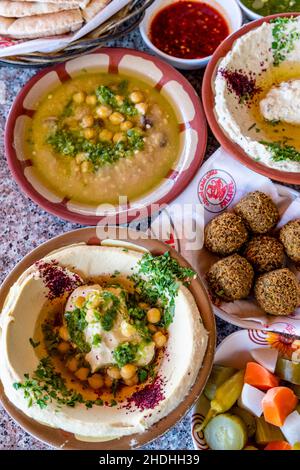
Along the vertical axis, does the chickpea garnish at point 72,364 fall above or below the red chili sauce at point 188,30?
below

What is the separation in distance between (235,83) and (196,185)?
1.27 ft

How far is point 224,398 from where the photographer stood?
1.84 m

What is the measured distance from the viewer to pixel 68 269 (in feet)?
5.79

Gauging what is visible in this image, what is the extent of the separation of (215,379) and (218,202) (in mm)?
625

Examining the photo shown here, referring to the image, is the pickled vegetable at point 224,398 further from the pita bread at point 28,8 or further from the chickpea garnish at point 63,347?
the pita bread at point 28,8

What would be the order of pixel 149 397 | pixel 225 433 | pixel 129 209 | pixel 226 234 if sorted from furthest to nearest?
pixel 129 209, pixel 226 234, pixel 225 433, pixel 149 397

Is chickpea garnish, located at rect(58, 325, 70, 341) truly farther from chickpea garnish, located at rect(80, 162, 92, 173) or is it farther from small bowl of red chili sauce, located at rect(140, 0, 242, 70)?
small bowl of red chili sauce, located at rect(140, 0, 242, 70)

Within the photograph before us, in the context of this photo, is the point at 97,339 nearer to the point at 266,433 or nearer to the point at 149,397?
the point at 149,397

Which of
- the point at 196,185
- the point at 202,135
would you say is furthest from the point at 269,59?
the point at 196,185

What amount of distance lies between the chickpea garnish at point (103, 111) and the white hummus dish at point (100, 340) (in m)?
0.61

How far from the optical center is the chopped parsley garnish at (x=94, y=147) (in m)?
2.12

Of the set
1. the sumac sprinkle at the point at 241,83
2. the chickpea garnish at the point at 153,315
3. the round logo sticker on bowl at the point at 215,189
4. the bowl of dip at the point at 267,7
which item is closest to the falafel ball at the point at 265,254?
the round logo sticker on bowl at the point at 215,189

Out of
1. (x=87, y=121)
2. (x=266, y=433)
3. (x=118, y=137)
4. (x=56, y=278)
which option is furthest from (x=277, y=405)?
(x=87, y=121)
